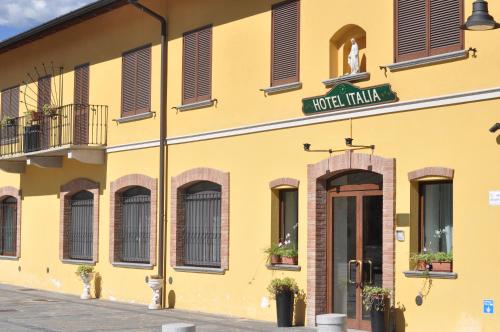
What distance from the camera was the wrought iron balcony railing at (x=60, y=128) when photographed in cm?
2272

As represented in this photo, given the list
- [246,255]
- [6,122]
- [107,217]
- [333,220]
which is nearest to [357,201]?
[333,220]

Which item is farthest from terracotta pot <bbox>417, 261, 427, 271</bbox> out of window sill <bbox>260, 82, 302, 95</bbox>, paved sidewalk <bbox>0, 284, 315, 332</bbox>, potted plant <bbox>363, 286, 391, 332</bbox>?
window sill <bbox>260, 82, 302, 95</bbox>

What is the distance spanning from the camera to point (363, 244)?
50.9ft

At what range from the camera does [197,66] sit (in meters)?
19.3

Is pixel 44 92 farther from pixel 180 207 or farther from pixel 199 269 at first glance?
pixel 199 269

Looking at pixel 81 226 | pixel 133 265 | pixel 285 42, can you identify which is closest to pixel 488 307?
pixel 285 42

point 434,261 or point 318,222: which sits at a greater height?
point 318,222

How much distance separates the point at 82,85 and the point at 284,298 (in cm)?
1021

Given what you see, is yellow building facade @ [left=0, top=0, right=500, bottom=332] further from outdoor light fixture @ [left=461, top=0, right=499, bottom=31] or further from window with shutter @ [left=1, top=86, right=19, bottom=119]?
outdoor light fixture @ [left=461, top=0, right=499, bottom=31]

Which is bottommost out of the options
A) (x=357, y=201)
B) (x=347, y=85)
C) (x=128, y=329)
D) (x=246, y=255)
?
(x=128, y=329)

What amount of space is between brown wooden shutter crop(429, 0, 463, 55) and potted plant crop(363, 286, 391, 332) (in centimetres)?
393

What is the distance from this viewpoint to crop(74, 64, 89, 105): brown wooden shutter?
23.4 meters

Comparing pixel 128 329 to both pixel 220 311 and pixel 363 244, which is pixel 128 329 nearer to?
pixel 220 311

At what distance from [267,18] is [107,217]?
768cm
